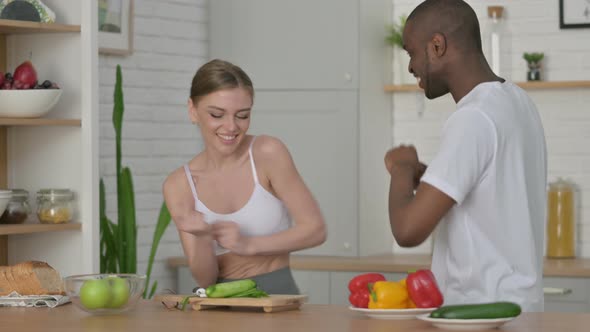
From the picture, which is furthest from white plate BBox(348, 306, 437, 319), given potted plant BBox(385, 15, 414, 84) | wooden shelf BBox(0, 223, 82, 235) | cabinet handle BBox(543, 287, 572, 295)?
potted plant BBox(385, 15, 414, 84)

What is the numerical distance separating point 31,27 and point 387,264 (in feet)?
6.26

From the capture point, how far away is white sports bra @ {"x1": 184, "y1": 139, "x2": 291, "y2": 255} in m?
3.41

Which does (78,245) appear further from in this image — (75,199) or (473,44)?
(473,44)

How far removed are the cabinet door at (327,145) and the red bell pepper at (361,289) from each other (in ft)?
9.05

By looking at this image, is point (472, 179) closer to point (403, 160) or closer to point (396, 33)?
point (403, 160)

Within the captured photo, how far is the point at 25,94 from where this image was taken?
453 cm

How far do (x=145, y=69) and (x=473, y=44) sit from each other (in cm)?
299

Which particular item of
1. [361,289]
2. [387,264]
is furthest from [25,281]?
[387,264]

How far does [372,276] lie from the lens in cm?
285

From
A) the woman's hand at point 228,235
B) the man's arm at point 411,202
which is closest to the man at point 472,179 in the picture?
the man's arm at point 411,202

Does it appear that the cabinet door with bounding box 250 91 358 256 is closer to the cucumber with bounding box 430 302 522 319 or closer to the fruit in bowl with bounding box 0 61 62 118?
the fruit in bowl with bounding box 0 61 62 118

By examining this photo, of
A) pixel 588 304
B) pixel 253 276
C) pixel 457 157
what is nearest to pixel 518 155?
pixel 457 157

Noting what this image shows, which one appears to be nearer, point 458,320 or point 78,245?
point 458,320

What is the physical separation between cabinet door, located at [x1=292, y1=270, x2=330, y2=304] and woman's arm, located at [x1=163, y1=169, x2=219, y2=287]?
1986 millimetres
